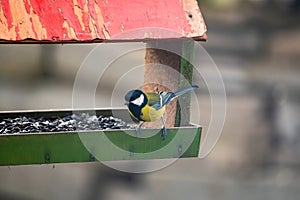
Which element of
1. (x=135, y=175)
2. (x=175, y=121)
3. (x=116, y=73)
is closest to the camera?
(x=175, y=121)

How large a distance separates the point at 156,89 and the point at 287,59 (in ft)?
8.40

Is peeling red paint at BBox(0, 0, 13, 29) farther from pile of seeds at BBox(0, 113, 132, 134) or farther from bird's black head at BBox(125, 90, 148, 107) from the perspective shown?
bird's black head at BBox(125, 90, 148, 107)

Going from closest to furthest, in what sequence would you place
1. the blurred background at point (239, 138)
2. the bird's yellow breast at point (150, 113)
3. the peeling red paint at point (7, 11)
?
the peeling red paint at point (7, 11) < the bird's yellow breast at point (150, 113) < the blurred background at point (239, 138)

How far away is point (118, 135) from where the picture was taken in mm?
2064

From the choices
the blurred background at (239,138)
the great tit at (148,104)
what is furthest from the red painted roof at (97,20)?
the blurred background at (239,138)

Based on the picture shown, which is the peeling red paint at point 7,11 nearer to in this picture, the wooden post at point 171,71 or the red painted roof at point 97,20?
the red painted roof at point 97,20

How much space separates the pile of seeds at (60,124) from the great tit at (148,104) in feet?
0.21

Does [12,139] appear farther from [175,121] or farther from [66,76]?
[66,76]

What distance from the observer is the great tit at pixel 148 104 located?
7.15 ft

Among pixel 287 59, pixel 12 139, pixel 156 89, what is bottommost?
pixel 12 139

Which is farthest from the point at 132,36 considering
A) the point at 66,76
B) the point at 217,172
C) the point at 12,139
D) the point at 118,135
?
the point at 217,172

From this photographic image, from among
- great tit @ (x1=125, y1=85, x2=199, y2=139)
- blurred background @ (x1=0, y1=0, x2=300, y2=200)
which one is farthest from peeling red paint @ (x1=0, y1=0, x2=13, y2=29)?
blurred background @ (x1=0, y1=0, x2=300, y2=200)

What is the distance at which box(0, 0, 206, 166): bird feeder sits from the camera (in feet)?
6.48

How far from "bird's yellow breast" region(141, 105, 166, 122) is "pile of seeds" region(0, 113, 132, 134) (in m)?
0.08
